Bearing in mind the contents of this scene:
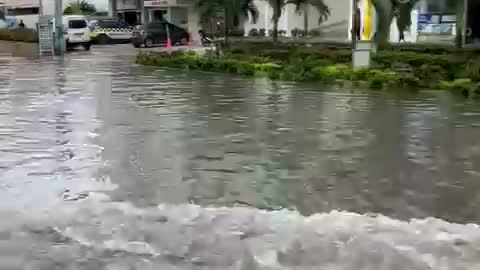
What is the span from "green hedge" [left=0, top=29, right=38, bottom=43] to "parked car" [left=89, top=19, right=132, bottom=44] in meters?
5.89

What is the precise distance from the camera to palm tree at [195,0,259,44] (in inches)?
1121

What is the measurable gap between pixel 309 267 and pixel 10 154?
18.8 feet

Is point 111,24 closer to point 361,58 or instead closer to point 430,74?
point 361,58

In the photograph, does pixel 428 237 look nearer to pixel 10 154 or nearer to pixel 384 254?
pixel 384 254

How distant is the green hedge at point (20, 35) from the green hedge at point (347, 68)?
44.7ft

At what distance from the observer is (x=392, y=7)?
23.4 m

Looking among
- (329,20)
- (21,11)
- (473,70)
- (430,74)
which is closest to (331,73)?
(430,74)

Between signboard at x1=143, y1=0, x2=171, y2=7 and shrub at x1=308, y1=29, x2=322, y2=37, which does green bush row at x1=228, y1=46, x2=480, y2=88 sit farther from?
signboard at x1=143, y1=0, x2=171, y2=7

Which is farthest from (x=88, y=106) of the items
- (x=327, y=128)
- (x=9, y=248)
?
(x=9, y=248)

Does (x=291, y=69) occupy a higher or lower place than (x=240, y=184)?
higher

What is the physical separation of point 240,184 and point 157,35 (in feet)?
120

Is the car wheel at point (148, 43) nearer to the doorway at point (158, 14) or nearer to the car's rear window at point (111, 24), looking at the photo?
the car's rear window at point (111, 24)

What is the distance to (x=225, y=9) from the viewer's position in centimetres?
2862

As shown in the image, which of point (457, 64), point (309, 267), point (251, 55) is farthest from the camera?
point (251, 55)
